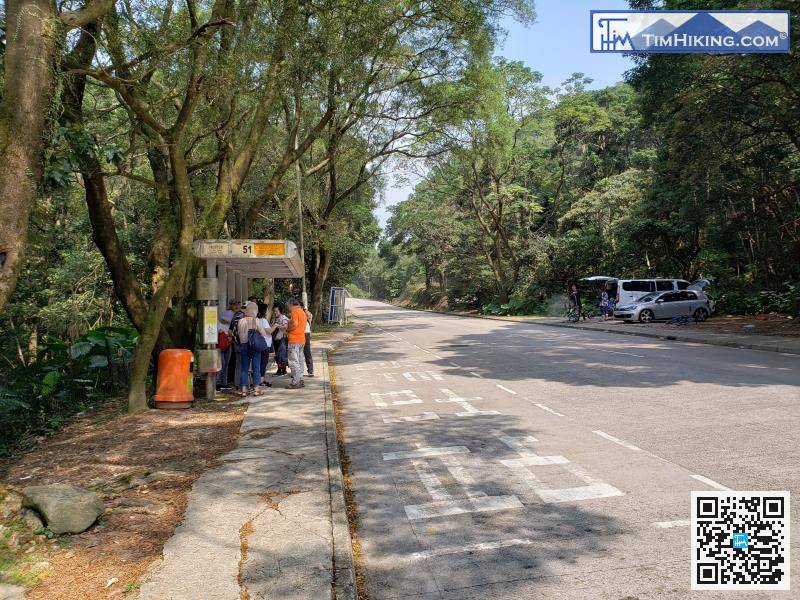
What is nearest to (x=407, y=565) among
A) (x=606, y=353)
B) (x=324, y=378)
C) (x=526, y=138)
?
(x=324, y=378)

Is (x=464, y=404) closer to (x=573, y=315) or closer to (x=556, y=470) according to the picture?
(x=556, y=470)

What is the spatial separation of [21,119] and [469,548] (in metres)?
5.27

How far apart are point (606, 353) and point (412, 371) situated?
219 inches

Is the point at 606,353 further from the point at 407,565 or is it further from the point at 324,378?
the point at 407,565

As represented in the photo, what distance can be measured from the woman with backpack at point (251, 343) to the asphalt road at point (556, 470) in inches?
67.5

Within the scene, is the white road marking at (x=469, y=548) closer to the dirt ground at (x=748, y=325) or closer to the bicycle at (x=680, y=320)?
the dirt ground at (x=748, y=325)

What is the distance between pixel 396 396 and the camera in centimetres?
1100

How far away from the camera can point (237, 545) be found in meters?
4.37

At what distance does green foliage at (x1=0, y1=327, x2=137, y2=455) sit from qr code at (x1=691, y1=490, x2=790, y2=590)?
26.4ft

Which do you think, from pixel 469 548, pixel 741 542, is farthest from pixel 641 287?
pixel 469 548

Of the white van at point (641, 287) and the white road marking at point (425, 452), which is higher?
the white van at point (641, 287)


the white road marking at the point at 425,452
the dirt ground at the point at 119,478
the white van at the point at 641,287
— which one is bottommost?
the dirt ground at the point at 119,478

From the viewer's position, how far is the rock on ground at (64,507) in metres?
4.74

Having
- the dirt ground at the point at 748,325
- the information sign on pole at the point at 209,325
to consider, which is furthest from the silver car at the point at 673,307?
the information sign on pole at the point at 209,325
